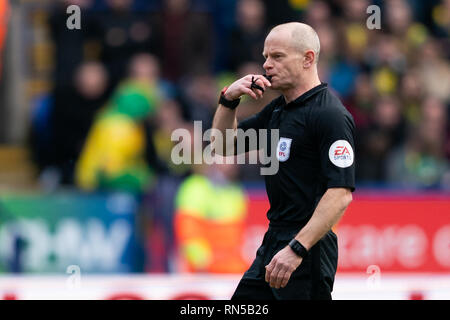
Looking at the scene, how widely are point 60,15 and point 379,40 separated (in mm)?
4510

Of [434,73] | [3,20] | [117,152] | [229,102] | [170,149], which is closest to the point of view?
[229,102]

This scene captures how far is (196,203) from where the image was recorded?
1166cm

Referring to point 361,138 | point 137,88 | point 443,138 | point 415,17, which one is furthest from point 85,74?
point 415,17

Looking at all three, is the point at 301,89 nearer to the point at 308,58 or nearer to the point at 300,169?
the point at 308,58

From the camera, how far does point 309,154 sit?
6.03 m

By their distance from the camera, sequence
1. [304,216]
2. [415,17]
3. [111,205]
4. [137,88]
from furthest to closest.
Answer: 1. [415,17]
2. [137,88]
3. [111,205]
4. [304,216]

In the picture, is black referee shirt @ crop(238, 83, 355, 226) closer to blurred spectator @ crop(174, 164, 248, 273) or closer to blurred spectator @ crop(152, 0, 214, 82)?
blurred spectator @ crop(174, 164, 248, 273)

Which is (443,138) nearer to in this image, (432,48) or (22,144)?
(432,48)

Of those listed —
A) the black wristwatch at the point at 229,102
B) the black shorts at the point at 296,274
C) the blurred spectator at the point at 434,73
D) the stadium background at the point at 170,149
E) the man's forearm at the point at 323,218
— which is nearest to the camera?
the man's forearm at the point at 323,218

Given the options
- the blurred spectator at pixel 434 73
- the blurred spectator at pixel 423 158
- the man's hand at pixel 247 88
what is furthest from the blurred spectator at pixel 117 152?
the man's hand at pixel 247 88

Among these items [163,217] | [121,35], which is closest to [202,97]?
[121,35]

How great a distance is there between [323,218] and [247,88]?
966 mm

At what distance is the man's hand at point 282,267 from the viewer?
18.8 feet

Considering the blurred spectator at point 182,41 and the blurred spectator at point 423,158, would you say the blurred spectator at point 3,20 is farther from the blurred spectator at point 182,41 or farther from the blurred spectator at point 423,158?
the blurred spectator at point 423,158
